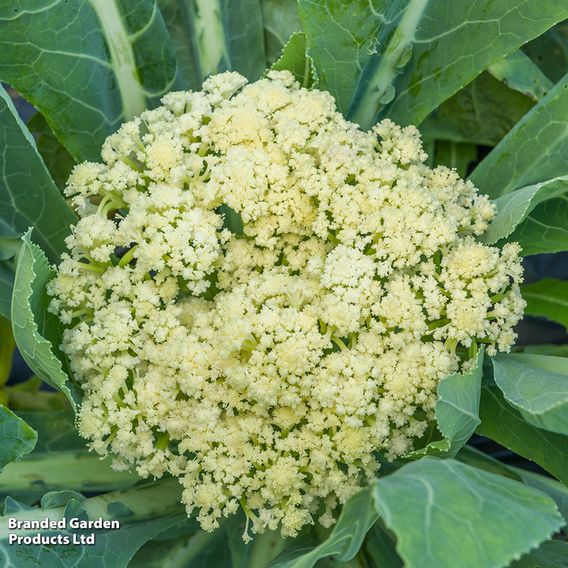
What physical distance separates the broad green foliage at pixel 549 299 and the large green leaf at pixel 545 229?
0.46 meters

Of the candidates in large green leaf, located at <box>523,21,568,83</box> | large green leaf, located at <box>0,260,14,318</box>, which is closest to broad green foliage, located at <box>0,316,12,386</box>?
large green leaf, located at <box>0,260,14,318</box>

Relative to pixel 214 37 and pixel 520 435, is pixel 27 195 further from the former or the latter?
pixel 520 435

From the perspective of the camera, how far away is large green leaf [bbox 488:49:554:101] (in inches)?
71.1

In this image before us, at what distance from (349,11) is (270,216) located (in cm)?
41

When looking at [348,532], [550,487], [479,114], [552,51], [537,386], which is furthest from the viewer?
[552,51]

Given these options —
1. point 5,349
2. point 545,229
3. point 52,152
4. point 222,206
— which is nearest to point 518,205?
point 545,229

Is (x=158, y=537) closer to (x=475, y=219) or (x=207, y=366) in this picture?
(x=207, y=366)

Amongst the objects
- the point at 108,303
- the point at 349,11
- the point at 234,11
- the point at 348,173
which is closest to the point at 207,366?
the point at 108,303

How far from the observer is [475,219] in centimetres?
146

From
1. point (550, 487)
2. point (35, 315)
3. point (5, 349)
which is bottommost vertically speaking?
point (5, 349)

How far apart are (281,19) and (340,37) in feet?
1.23

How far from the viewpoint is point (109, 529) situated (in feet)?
4.72

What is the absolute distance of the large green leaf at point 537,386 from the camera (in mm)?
1141

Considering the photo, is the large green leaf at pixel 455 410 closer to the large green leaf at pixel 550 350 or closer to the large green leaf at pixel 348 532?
the large green leaf at pixel 348 532
